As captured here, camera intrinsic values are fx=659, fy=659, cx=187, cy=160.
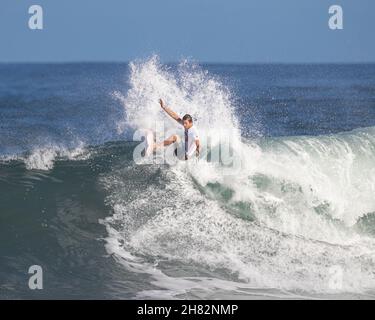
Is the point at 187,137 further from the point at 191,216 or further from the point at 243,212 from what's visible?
the point at 243,212

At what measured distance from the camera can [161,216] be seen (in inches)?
439

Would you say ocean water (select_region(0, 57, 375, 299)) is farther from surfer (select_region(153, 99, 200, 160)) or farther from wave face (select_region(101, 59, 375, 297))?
surfer (select_region(153, 99, 200, 160))

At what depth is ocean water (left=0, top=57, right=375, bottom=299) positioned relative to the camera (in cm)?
952

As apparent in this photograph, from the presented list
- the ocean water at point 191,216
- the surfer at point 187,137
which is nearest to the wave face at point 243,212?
the ocean water at point 191,216

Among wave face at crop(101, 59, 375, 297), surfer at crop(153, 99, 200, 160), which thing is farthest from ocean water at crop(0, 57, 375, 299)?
surfer at crop(153, 99, 200, 160)

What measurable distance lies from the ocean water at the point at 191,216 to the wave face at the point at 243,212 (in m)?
0.03

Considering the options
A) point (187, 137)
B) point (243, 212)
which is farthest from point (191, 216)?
point (187, 137)

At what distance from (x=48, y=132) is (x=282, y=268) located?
13724mm

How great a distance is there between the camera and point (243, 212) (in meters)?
11.8

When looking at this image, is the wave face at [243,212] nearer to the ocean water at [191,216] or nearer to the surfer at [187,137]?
the ocean water at [191,216]

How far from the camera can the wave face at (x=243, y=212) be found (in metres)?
9.74

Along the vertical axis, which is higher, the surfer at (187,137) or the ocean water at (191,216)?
the surfer at (187,137)
